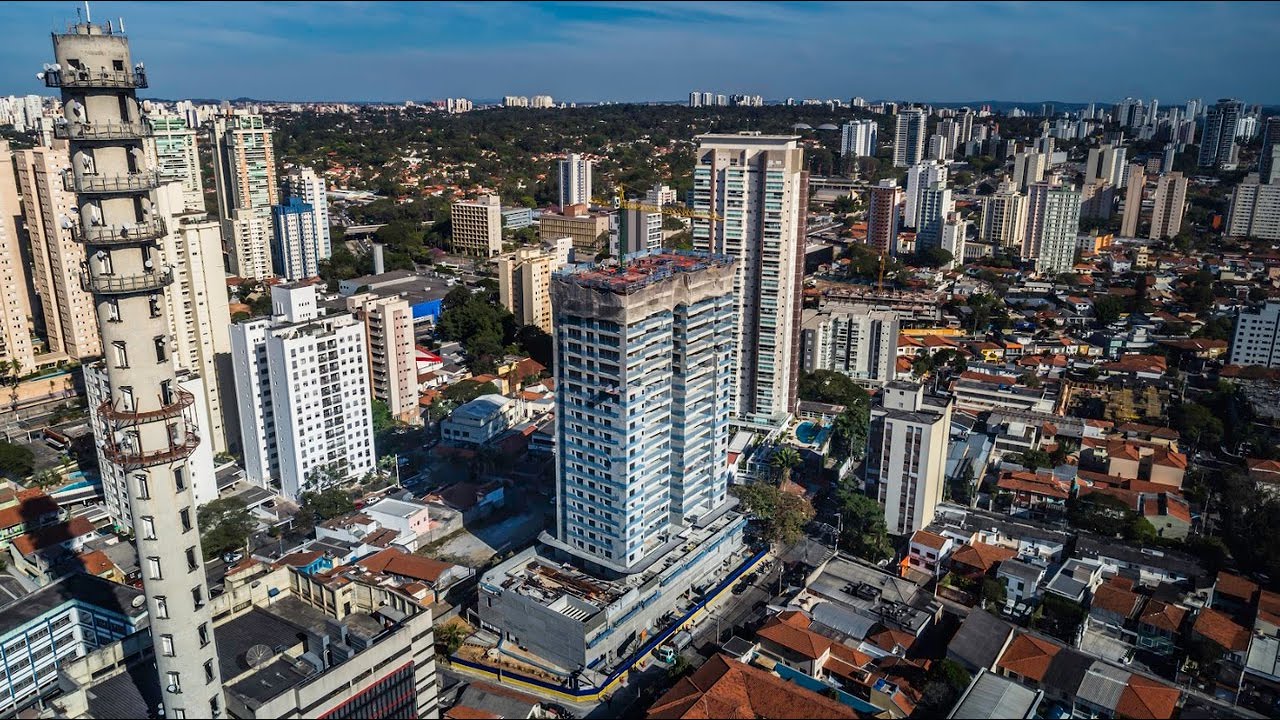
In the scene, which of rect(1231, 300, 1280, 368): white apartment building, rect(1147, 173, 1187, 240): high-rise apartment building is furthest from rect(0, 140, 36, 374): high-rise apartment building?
rect(1147, 173, 1187, 240): high-rise apartment building

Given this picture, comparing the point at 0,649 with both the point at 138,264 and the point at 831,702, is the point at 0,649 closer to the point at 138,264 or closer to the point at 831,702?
the point at 138,264

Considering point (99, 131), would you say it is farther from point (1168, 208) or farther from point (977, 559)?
point (1168, 208)

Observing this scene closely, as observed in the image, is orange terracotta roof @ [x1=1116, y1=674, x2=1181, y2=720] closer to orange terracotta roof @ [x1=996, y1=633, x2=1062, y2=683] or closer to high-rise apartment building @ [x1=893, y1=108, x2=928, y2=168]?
orange terracotta roof @ [x1=996, y1=633, x2=1062, y2=683]

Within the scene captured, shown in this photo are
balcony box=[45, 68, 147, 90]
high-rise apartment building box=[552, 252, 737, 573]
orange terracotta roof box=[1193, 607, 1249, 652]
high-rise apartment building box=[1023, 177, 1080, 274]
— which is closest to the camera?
balcony box=[45, 68, 147, 90]

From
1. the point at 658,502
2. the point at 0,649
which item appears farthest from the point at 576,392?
the point at 0,649

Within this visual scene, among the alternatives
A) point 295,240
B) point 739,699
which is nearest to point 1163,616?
point 739,699

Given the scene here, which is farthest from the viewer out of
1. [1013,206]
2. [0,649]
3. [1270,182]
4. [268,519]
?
[1270,182]
